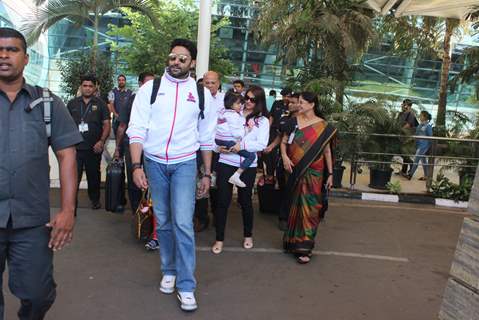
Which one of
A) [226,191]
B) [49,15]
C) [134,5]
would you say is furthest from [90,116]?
[49,15]

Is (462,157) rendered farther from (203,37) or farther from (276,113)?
(203,37)

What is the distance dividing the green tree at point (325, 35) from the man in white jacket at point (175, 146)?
695cm

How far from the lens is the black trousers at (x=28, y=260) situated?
2316 mm

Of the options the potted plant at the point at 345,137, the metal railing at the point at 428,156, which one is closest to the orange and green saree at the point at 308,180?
the potted plant at the point at 345,137

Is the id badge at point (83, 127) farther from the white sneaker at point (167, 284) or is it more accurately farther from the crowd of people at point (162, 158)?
the white sneaker at point (167, 284)

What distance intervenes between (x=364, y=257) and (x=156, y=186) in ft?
8.22

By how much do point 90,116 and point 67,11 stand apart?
7.34 m

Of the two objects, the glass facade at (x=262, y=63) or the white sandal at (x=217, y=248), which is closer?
the white sandal at (x=217, y=248)

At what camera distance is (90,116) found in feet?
18.3

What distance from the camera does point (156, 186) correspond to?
3.42 m

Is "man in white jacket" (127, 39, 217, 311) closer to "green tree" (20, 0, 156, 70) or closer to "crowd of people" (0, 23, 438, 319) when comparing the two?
"crowd of people" (0, 23, 438, 319)

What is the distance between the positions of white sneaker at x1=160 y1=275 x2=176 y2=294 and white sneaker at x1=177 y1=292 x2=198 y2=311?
9.3 inches

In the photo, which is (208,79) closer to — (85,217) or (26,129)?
(85,217)

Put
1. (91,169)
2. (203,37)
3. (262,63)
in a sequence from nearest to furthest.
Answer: (91,169) < (203,37) < (262,63)
